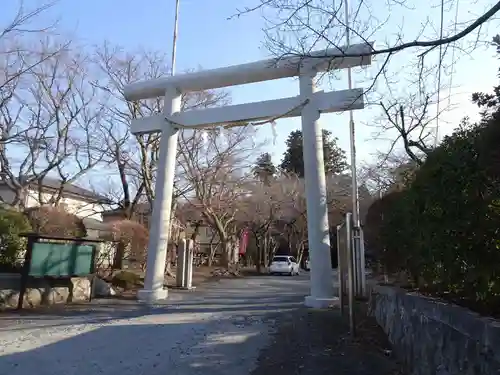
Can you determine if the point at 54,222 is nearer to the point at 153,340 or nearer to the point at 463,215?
the point at 153,340

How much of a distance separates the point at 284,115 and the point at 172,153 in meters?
3.60

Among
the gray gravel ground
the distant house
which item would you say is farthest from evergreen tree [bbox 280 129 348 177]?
the gray gravel ground

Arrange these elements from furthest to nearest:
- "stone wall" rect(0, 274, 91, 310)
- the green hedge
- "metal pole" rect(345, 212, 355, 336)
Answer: "stone wall" rect(0, 274, 91, 310) < "metal pole" rect(345, 212, 355, 336) < the green hedge

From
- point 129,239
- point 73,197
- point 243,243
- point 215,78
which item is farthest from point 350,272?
point 243,243

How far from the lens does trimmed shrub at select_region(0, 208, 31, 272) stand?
38.4ft

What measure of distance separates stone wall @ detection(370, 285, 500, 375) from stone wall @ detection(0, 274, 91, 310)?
28.2ft

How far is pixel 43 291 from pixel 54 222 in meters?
4.49

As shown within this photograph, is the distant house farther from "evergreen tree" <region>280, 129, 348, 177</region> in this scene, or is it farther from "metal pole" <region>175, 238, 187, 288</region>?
"evergreen tree" <region>280, 129, 348, 177</region>

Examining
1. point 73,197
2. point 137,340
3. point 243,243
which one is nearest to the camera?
point 137,340

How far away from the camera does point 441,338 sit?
4.01 meters

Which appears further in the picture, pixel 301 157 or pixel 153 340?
pixel 301 157

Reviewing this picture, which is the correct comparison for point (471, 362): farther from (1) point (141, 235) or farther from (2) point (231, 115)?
(1) point (141, 235)

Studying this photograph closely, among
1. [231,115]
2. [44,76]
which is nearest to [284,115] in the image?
[231,115]

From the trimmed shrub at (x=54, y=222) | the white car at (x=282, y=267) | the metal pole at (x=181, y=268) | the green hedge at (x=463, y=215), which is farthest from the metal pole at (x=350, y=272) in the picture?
the white car at (x=282, y=267)
